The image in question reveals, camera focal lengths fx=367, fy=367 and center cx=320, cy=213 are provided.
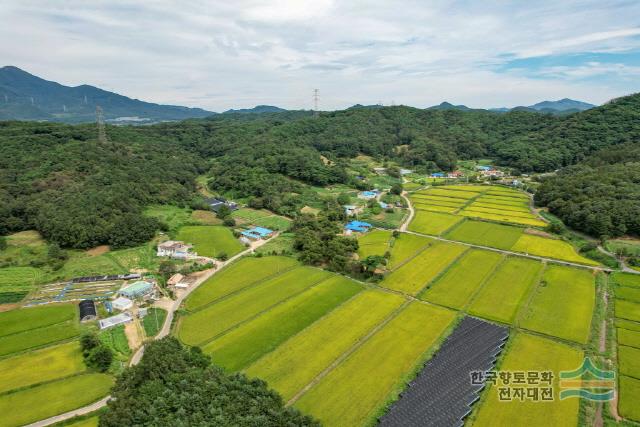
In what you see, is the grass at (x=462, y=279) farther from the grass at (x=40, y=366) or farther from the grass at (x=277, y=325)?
the grass at (x=40, y=366)

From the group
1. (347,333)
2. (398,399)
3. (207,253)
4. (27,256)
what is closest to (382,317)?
(347,333)

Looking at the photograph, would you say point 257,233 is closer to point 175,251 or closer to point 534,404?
point 175,251

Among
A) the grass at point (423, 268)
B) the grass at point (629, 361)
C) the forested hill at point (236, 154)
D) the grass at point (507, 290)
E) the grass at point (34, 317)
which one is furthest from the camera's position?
the forested hill at point (236, 154)

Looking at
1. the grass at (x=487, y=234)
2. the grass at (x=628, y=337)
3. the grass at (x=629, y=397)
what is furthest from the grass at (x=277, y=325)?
the grass at (x=628, y=337)

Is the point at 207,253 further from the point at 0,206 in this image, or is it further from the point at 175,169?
the point at 175,169

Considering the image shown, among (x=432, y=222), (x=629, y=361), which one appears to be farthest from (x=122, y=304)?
(x=432, y=222)
